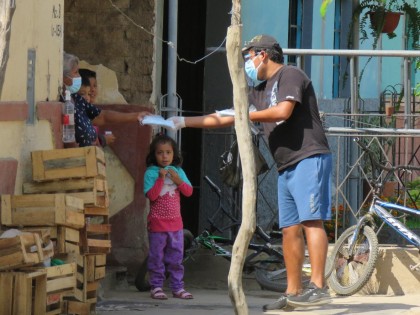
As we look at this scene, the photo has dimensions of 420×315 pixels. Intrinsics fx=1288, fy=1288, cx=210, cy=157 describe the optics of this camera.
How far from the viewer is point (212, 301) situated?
1020 cm

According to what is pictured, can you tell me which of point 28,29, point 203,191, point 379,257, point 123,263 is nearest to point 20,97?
point 28,29

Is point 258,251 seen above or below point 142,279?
above

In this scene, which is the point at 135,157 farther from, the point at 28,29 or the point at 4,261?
the point at 4,261

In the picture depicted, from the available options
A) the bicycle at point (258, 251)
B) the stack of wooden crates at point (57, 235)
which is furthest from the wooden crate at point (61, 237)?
the bicycle at point (258, 251)

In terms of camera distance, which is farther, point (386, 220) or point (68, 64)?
point (386, 220)

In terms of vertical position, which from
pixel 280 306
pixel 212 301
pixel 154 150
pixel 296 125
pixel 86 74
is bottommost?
pixel 212 301

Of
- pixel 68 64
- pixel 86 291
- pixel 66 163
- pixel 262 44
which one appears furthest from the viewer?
pixel 68 64

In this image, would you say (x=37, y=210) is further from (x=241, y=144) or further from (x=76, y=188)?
(x=241, y=144)

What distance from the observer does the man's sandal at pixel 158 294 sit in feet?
33.6

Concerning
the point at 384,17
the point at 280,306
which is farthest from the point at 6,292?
the point at 384,17

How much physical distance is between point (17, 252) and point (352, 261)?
440 cm

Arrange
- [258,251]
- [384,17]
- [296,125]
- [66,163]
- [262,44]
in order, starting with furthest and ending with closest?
[384,17] < [258,251] < [262,44] < [296,125] < [66,163]

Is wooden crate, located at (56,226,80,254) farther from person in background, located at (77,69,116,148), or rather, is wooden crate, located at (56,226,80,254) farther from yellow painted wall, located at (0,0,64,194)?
person in background, located at (77,69,116,148)

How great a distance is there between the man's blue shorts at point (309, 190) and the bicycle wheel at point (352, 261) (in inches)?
77.0
